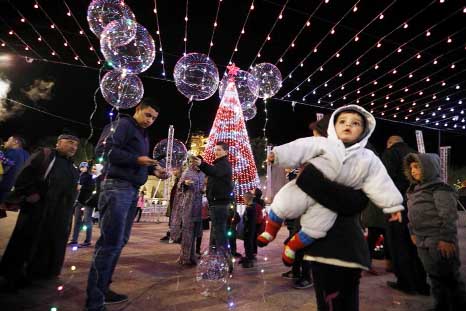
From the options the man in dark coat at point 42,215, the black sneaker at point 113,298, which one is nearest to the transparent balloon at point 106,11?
the man in dark coat at point 42,215

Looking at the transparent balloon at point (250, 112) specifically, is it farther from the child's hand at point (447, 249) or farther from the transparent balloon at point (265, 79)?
the child's hand at point (447, 249)

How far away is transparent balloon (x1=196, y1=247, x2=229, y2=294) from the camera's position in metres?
3.72

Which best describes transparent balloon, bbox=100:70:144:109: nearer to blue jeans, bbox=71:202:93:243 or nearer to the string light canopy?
the string light canopy

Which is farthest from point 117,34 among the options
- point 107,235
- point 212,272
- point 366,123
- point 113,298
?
point 366,123

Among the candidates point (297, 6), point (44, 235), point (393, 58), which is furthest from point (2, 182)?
point (393, 58)

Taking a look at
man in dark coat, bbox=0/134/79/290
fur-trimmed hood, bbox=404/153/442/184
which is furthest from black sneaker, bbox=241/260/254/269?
fur-trimmed hood, bbox=404/153/442/184

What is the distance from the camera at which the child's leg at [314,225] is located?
168 centimetres

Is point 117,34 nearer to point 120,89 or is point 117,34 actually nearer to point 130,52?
point 130,52

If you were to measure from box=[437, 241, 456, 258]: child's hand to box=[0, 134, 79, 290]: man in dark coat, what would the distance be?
14.6 ft

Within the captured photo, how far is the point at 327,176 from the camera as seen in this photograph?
68.2 inches

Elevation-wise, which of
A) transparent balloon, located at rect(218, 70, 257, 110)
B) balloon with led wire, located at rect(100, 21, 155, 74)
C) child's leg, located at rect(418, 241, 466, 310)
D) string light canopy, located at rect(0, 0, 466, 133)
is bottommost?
child's leg, located at rect(418, 241, 466, 310)

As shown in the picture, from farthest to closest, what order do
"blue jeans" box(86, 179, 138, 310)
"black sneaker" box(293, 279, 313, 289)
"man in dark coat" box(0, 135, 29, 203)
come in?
"man in dark coat" box(0, 135, 29, 203), "black sneaker" box(293, 279, 313, 289), "blue jeans" box(86, 179, 138, 310)

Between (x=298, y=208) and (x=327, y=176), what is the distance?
9.8 inches

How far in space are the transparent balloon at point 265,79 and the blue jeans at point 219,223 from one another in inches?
136
